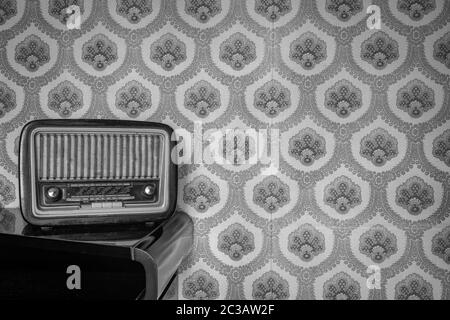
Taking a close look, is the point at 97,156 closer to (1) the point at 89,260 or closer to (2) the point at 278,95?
(1) the point at 89,260

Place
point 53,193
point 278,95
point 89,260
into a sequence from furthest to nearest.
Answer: point 278,95 → point 53,193 → point 89,260

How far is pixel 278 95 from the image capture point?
1.64 metres

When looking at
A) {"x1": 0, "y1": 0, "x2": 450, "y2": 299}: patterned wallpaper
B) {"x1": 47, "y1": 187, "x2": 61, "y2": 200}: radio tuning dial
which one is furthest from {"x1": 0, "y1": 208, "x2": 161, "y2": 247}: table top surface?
{"x1": 0, "y1": 0, "x2": 450, "y2": 299}: patterned wallpaper

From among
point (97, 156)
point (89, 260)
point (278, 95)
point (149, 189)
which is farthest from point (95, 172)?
point (278, 95)

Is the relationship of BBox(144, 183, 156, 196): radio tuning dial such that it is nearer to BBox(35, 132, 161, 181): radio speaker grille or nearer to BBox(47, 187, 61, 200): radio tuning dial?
BBox(35, 132, 161, 181): radio speaker grille

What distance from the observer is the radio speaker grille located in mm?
1203

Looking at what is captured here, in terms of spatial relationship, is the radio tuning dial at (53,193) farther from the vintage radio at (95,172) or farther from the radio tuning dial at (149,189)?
the radio tuning dial at (149,189)

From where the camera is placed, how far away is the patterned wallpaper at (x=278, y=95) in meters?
1.62

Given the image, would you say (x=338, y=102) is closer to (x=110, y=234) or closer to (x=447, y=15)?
(x=447, y=15)

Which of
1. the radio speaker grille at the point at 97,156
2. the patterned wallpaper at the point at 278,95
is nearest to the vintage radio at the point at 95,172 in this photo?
the radio speaker grille at the point at 97,156

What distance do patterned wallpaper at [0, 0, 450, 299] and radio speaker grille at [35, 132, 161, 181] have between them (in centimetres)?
37

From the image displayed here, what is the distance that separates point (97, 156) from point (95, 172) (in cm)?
6

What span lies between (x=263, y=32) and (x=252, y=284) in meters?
1.16
